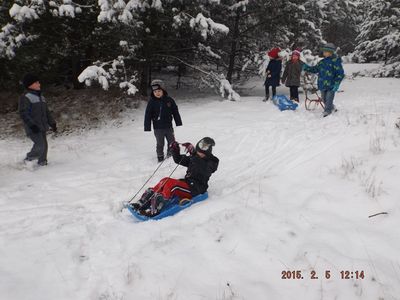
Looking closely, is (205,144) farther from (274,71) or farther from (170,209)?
(274,71)

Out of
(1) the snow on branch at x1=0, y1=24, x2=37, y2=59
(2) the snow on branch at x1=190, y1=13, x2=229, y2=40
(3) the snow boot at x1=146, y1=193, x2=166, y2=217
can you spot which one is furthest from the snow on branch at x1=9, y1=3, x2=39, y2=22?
(3) the snow boot at x1=146, y1=193, x2=166, y2=217

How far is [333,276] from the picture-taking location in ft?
12.3

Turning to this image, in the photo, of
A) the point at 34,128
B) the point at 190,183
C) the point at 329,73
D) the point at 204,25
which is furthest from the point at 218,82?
the point at 190,183

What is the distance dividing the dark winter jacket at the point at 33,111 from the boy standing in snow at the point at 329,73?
742cm

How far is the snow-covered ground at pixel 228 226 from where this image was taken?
3738 millimetres

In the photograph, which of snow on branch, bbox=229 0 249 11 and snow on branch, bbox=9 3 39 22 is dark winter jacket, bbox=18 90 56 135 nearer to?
snow on branch, bbox=9 3 39 22

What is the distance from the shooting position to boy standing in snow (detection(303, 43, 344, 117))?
9.45 m

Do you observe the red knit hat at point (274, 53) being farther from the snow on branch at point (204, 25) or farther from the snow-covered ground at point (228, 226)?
the snow-covered ground at point (228, 226)

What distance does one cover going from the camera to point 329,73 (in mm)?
9570

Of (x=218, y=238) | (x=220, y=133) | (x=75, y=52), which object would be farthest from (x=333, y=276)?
(x=75, y=52)

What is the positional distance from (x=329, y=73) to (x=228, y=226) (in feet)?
21.7

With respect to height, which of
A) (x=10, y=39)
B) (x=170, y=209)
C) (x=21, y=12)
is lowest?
(x=170, y=209)

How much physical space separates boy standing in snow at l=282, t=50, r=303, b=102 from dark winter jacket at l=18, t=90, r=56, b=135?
807 cm

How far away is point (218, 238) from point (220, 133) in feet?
17.3
